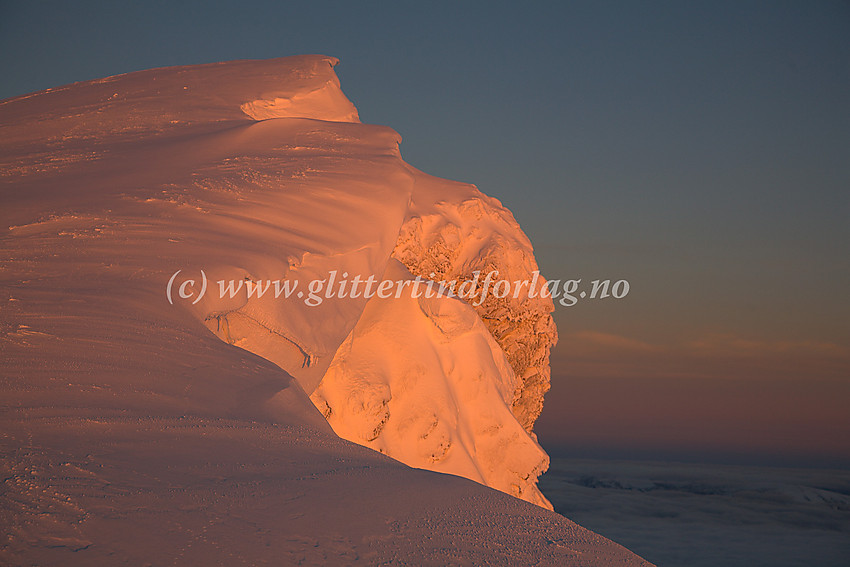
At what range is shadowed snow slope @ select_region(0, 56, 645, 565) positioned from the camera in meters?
2.34

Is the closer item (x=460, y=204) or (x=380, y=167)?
(x=380, y=167)

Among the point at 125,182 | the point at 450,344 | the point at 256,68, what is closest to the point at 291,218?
the point at 125,182

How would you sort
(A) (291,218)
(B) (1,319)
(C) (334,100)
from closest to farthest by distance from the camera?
(B) (1,319) → (A) (291,218) → (C) (334,100)

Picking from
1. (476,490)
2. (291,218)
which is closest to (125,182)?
Answer: (291,218)

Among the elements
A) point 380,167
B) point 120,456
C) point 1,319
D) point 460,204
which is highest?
point 460,204

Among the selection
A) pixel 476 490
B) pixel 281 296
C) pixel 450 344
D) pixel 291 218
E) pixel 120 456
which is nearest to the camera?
pixel 120 456

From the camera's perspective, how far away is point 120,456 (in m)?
2.65

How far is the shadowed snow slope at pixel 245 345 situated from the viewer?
234 cm

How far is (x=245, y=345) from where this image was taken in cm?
562

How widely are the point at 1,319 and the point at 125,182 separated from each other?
10.5 ft

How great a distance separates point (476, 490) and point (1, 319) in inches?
106

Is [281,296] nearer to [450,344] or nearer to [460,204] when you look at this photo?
[450,344]

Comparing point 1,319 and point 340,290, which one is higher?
point 340,290

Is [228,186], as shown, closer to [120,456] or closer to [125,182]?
[125,182]
